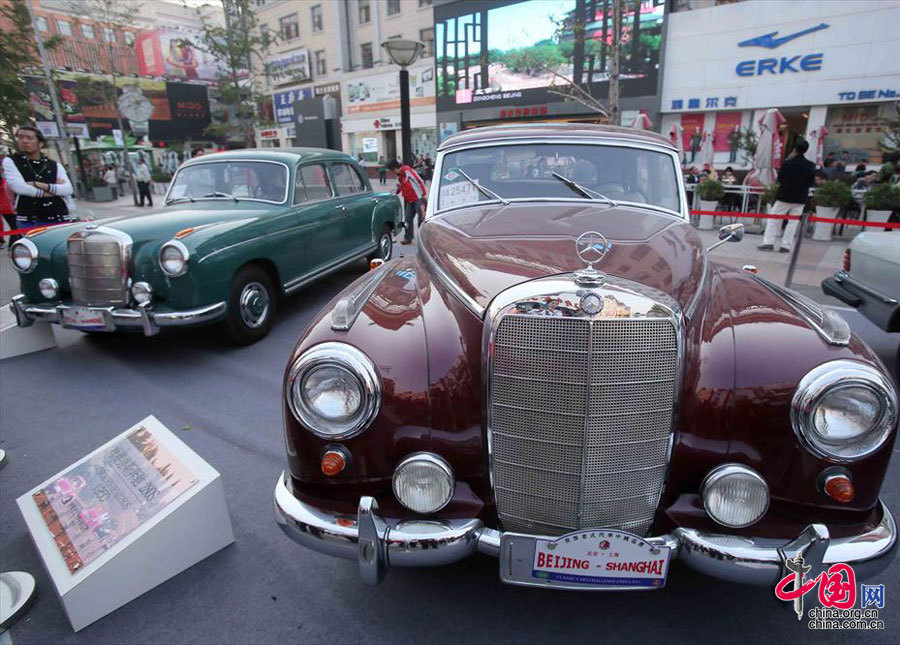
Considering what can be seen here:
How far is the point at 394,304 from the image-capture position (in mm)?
2143

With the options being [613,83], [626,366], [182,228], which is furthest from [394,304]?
[613,83]

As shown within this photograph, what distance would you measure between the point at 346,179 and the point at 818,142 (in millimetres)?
16368

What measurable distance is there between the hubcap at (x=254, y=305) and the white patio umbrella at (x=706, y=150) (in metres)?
14.6

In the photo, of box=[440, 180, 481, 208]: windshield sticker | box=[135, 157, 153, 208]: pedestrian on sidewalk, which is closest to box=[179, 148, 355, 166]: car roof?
box=[440, 180, 481, 208]: windshield sticker

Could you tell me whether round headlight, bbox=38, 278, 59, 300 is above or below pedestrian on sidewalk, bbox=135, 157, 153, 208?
below

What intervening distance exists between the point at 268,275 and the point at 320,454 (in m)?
3.74

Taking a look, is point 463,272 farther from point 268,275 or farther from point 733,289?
point 268,275

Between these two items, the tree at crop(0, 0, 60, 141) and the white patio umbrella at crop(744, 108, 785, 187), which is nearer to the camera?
the white patio umbrella at crop(744, 108, 785, 187)

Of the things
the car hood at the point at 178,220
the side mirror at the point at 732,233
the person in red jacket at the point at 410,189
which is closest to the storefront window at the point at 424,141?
the person in red jacket at the point at 410,189

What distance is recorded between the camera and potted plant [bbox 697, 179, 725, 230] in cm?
1077

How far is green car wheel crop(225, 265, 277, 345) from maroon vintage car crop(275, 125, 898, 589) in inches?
119

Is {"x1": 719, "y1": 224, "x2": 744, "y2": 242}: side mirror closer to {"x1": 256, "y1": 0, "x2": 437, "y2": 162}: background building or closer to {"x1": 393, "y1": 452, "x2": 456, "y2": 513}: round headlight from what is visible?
{"x1": 393, "y1": 452, "x2": 456, "y2": 513}: round headlight

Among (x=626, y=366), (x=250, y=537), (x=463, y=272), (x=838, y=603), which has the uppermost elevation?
(x=463, y=272)

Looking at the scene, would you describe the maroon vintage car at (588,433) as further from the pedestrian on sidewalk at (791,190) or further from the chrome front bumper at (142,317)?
the pedestrian on sidewalk at (791,190)
